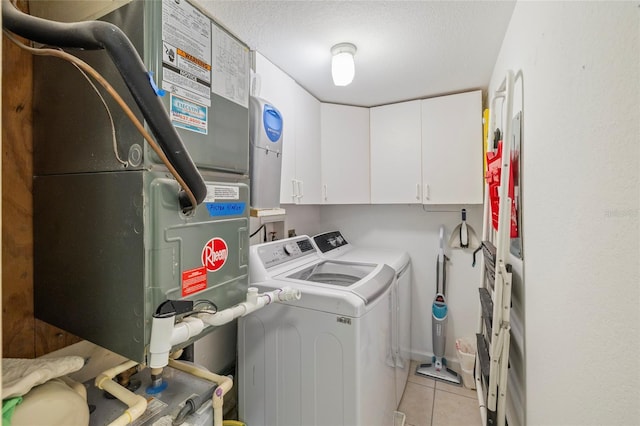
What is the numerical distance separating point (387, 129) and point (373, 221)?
885 millimetres

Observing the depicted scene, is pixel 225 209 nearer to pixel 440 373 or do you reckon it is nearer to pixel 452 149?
pixel 452 149

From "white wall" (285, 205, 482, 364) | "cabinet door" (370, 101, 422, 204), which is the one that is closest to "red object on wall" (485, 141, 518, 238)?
"cabinet door" (370, 101, 422, 204)

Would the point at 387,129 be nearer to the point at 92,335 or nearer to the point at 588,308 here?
the point at 588,308

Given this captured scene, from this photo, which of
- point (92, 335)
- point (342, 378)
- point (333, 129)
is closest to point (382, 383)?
point (342, 378)

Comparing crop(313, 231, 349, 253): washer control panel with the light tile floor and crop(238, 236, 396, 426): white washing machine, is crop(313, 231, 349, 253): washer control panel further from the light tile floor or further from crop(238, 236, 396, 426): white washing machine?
the light tile floor

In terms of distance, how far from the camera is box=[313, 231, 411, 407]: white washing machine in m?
2.01

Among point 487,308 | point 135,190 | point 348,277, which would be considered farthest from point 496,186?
point 135,190

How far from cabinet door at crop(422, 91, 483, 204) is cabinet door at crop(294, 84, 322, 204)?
0.86m

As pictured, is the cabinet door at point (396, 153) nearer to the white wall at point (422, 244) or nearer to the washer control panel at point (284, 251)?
the white wall at point (422, 244)

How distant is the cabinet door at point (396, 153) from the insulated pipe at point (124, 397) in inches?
83.2

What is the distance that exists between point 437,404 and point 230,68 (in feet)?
8.06

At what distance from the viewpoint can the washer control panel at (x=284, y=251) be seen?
169cm

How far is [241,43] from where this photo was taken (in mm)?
1083

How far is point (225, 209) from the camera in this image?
3.32 ft
